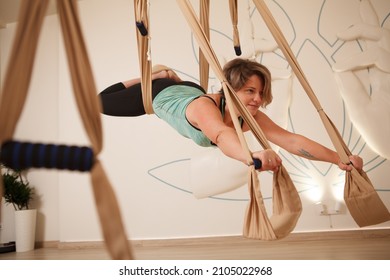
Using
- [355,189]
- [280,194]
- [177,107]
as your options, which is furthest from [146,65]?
[355,189]

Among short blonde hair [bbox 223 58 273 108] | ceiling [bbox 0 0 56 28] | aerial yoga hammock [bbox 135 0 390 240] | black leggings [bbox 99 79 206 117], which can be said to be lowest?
aerial yoga hammock [bbox 135 0 390 240]

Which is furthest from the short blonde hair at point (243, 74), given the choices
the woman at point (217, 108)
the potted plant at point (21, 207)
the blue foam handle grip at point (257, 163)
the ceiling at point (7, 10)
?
the potted plant at point (21, 207)

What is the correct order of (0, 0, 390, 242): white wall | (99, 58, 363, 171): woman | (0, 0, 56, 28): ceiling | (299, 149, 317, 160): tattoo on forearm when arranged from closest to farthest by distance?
1. (99, 58, 363, 171): woman
2. (299, 149, 317, 160): tattoo on forearm
3. (0, 0, 56, 28): ceiling
4. (0, 0, 390, 242): white wall

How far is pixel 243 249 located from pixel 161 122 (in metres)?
0.91

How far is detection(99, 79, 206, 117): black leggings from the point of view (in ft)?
6.73

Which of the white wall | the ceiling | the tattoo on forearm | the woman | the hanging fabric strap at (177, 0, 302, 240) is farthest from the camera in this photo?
the white wall

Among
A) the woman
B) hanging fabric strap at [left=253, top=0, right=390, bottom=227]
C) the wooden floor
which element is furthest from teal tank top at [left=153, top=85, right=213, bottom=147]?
the wooden floor

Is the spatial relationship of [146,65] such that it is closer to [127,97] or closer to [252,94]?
[127,97]

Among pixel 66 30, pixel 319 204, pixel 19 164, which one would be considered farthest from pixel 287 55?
pixel 19 164

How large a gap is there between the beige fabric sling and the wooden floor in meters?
1.11

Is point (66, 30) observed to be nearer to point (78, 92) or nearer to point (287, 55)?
point (78, 92)

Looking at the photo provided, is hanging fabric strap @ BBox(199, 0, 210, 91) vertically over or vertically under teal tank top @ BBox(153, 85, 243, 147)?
over

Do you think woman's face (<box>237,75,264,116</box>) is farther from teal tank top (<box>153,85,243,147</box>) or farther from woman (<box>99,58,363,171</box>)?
teal tank top (<box>153,85,243,147</box>)
